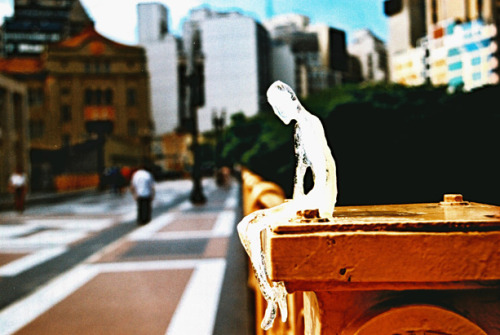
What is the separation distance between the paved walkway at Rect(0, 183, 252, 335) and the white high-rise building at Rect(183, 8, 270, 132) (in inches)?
118

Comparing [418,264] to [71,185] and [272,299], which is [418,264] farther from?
[71,185]

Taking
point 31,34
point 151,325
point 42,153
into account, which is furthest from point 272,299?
point 31,34

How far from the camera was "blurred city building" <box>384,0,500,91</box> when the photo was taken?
11.7ft

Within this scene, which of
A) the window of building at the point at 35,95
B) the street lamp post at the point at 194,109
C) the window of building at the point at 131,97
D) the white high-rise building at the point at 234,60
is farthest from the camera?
the window of building at the point at 131,97

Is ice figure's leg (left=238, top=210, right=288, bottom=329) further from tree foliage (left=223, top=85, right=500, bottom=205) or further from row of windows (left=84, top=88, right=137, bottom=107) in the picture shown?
row of windows (left=84, top=88, right=137, bottom=107)

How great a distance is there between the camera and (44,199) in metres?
20.3

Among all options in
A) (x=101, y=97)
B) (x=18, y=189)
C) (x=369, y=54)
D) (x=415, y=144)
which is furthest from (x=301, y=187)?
(x=101, y=97)

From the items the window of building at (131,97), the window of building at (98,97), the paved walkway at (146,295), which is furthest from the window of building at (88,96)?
the paved walkway at (146,295)

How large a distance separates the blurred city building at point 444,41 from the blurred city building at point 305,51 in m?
0.53

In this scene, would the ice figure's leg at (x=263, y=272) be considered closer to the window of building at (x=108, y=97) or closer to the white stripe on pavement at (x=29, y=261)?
the white stripe on pavement at (x=29, y=261)

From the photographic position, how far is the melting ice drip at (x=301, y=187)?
1221mm

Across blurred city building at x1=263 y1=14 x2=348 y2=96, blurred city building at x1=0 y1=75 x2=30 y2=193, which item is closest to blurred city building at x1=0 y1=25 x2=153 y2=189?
blurred city building at x1=0 y1=75 x2=30 y2=193

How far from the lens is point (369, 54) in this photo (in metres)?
5.83

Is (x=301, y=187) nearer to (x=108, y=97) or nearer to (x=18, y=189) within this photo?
(x=18, y=189)
